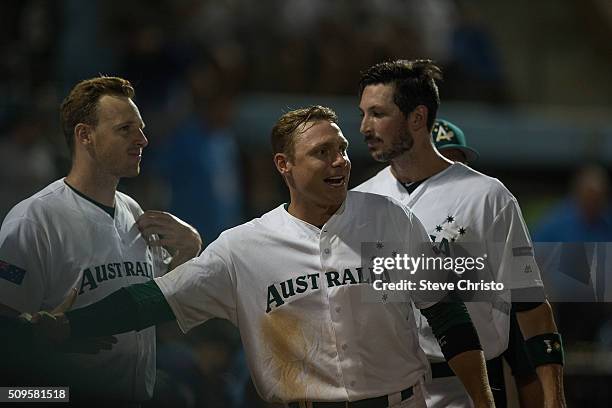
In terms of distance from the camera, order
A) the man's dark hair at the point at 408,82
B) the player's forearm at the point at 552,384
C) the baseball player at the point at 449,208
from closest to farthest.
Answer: the player's forearm at the point at 552,384 < the baseball player at the point at 449,208 < the man's dark hair at the point at 408,82

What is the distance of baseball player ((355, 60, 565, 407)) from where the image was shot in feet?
12.3

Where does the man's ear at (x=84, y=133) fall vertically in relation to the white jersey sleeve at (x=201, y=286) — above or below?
above

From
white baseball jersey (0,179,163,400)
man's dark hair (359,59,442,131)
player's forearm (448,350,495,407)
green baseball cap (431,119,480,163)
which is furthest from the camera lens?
green baseball cap (431,119,480,163)

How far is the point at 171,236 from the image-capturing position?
3678mm

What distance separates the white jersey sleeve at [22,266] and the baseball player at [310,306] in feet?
0.50

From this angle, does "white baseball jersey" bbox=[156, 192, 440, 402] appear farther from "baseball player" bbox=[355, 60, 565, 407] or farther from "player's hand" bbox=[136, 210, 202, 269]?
"baseball player" bbox=[355, 60, 565, 407]

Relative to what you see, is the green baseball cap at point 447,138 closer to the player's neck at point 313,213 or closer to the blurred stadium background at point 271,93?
the blurred stadium background at point 271,93

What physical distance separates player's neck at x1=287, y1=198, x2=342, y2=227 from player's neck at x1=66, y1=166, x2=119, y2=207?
636mm

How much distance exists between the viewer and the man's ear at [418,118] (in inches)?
154

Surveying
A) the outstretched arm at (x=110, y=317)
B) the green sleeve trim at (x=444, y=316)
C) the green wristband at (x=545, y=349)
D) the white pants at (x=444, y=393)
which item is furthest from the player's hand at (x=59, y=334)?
the green wristband at (x=545, y=349)

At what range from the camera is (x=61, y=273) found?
3488mm

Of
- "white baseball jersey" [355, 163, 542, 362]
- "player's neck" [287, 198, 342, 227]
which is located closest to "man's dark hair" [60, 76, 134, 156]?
"player's neck" [287, 198, 342, 227]

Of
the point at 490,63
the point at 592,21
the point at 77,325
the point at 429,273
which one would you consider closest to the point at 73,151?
the point at 77,325

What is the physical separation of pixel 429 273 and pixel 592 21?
29.6 feet
